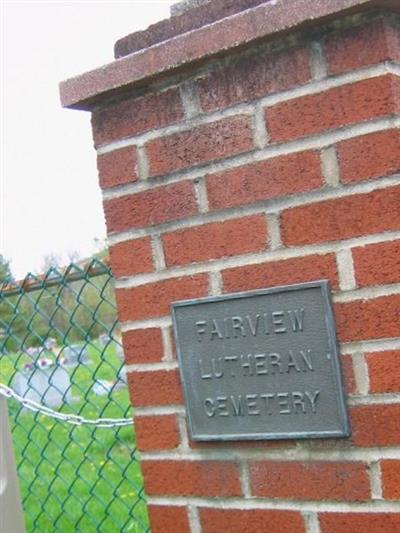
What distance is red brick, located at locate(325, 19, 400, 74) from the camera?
166cm

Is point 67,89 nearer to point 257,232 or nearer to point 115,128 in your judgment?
point 115,128

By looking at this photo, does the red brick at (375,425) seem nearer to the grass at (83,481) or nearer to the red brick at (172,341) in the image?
the red brick at (172,341)

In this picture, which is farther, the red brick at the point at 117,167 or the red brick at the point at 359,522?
the red brick at the point at 117,167

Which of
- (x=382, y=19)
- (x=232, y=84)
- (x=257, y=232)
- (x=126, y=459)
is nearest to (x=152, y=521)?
(x=257, y=232)

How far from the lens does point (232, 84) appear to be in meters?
1.83

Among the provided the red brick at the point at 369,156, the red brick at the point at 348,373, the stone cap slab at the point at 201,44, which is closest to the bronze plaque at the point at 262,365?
the red brick at the point at 348,373

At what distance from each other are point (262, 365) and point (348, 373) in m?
0.20

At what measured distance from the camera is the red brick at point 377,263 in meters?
1.66

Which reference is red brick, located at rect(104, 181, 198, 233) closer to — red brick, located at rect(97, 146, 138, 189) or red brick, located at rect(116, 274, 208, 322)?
red brick, located at rect(97, 146, 138, 189)

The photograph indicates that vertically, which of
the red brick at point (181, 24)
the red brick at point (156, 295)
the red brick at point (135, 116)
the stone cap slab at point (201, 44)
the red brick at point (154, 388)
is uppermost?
the red brick at point (181, 24)

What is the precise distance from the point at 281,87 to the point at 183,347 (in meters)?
0.62

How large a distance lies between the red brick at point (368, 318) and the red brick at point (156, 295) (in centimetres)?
33

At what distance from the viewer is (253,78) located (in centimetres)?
180

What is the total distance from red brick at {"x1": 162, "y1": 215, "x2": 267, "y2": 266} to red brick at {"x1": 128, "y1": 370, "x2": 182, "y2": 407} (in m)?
0.27
